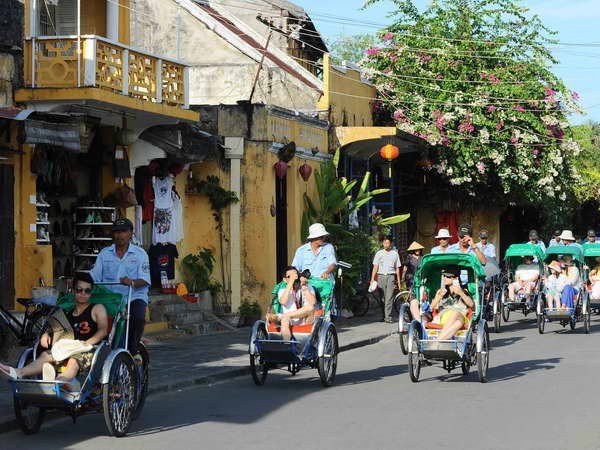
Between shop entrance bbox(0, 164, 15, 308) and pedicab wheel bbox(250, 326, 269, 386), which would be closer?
pedicab wheel bbox(250, 326, 269, 386)

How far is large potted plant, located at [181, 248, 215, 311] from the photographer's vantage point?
21.8 meters

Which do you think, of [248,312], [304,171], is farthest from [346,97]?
[248,312]

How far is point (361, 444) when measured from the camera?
932 centimetres

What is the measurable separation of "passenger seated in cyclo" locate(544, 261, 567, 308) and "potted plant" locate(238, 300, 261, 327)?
564 cm

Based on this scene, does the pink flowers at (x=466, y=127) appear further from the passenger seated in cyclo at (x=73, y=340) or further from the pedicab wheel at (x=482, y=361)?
the passenger seated in cyclo at (x=73, y=340)

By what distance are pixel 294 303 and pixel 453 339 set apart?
1.96 metres

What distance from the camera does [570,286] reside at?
68.4ft

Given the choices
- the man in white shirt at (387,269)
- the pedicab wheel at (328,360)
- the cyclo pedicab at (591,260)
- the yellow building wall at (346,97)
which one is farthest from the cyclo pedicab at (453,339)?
the yellow building wall at (346,97)

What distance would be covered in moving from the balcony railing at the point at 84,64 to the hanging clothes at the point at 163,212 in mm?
3146

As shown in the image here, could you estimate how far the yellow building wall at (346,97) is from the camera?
26.8m

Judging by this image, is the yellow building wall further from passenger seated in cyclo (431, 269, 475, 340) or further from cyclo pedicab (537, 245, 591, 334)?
passenger seated in cyclo (431, 269, 475, 340)

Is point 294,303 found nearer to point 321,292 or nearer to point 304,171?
point 321,292

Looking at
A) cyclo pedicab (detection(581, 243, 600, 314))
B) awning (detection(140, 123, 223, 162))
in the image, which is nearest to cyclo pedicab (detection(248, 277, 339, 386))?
awning (detection(140, 123, 223, 162))

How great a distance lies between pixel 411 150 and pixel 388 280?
8.54 meters
